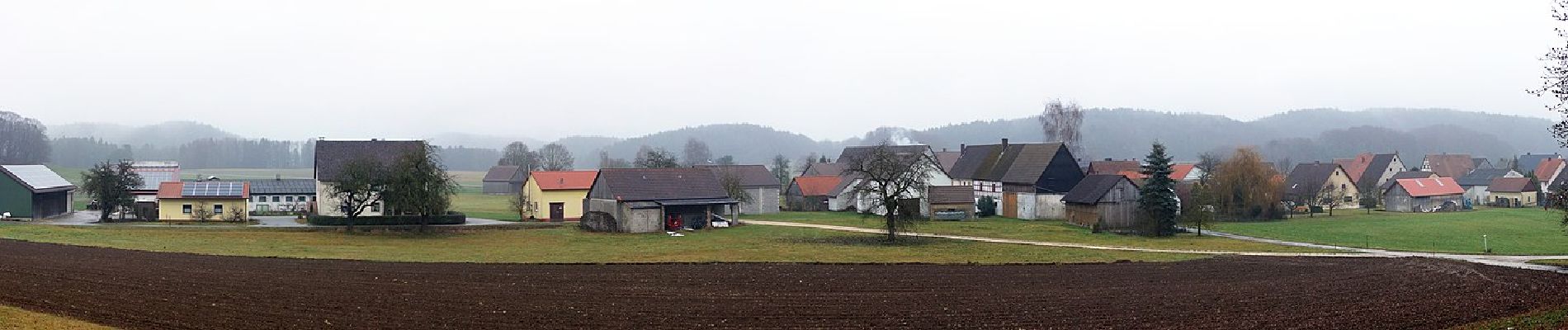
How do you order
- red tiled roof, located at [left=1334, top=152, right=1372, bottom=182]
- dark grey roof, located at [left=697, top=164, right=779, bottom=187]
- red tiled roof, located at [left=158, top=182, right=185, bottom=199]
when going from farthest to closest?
red tiled roof, located at [left=1334, top=152, right=1372, bottom=182] → dark grey roof, located at [left=697, top=164, right=779, bottom=187] → red tiled roof, located at [left=158, top=182, right=185, bottom=199]

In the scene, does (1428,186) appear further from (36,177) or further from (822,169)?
(36,177)

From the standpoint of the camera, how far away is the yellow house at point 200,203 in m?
59.5

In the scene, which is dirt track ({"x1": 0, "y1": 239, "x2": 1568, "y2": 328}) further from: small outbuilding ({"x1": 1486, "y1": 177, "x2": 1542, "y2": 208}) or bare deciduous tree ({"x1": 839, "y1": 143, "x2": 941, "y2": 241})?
small outbuilding ({"x1": 1486, "y1": 177, "x2": 1542, "y2": 208})

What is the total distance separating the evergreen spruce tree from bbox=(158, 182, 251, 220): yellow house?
46.6m

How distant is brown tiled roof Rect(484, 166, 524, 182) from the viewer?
126m

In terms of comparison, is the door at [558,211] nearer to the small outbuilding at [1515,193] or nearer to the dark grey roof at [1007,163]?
the dark grey roof at [1007,163]

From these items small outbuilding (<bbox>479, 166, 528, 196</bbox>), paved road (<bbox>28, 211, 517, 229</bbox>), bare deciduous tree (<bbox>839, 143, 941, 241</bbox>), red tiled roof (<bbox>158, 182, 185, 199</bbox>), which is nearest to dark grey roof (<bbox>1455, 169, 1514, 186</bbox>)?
bare deciduous tree (<bbox>839, 143, 941, 241</bbox>)

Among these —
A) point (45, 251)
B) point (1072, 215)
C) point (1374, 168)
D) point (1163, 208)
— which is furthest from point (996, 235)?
point (1374, 168)

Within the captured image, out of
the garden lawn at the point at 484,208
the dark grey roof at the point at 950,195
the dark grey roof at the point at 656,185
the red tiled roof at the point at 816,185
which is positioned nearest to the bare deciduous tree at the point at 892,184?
the dark grey roof at the point at 656,185

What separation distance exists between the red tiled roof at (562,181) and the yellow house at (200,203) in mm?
15605

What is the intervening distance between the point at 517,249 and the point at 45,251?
50.8ft

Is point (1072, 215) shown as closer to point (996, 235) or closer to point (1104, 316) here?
point (996, 235)

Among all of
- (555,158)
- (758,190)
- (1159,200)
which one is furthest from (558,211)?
(555,158)

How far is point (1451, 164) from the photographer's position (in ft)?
441
